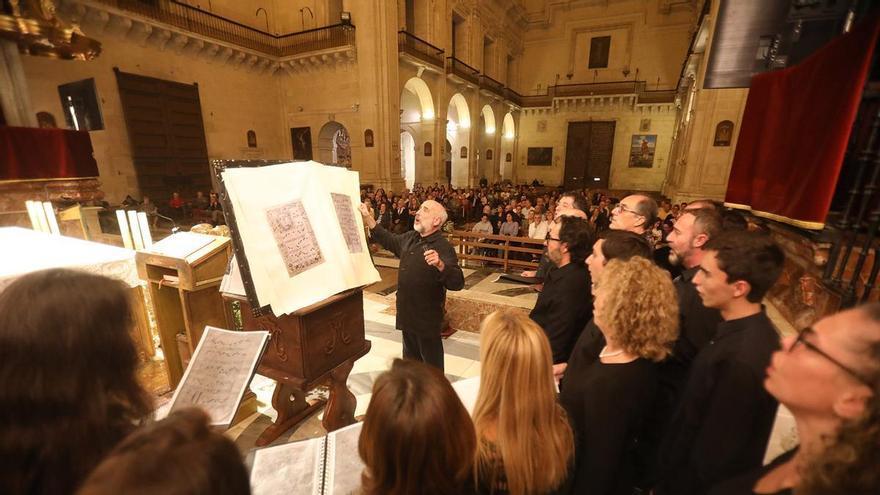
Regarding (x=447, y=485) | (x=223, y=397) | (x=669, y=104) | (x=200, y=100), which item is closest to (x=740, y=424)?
(x=447, y=485)

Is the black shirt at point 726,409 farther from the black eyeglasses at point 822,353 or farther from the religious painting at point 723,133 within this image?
the religious painting at point 723,133

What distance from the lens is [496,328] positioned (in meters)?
1.23

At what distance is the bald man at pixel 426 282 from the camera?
2.73 meters

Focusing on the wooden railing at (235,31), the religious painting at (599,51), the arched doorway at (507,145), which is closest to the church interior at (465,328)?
the wooden railing at (235,31)

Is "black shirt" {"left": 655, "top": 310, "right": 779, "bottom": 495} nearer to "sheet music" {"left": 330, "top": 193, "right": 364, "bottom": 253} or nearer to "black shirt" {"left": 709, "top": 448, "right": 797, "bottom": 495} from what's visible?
"black shirt" {"left": 709, "top": 448, "right": 797, "bottom": 495}

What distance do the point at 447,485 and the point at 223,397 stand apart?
→ 55.5 inches

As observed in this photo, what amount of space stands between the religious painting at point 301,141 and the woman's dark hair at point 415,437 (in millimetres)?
15212

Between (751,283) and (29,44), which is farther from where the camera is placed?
(29,44)

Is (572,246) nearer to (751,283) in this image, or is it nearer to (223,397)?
(751,283)

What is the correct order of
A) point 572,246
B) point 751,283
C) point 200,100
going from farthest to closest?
point 200,100
point 572,246
point 751,283

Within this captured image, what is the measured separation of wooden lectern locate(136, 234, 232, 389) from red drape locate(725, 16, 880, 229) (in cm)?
364

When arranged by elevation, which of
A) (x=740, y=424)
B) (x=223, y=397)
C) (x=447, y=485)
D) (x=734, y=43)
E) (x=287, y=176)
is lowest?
(x=223, y=397)

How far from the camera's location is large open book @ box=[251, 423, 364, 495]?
4.82 feet

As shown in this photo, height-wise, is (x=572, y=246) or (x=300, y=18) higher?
(x=300, y=18)
